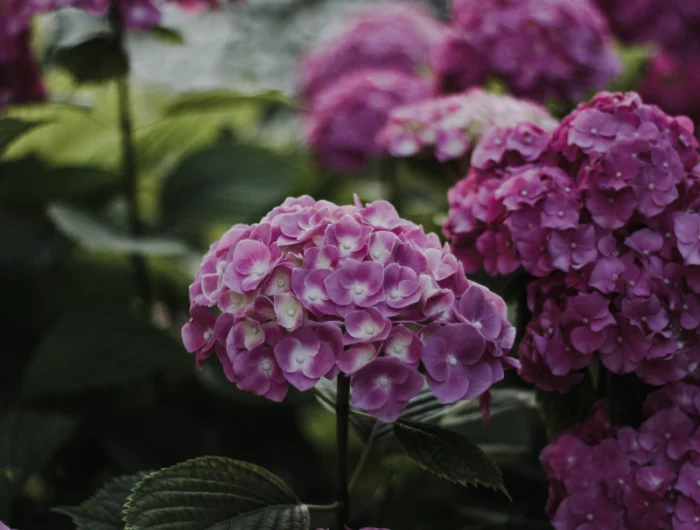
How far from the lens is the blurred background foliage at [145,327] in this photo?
3.80ft

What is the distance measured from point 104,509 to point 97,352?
50cm

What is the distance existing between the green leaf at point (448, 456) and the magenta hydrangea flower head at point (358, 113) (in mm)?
886

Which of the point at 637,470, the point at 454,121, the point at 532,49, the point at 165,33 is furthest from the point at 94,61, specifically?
the point at 637,470

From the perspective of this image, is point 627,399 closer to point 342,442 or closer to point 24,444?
point 342,442

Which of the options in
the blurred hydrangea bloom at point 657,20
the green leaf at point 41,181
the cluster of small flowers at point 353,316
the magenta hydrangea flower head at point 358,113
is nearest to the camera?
the cluster of small flowers at point 353,316

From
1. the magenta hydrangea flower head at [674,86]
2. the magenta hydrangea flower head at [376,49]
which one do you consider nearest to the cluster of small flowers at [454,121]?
the magenta hydrangea flower head at [674,86]

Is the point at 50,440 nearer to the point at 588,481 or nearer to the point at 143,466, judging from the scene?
the point at 143,466

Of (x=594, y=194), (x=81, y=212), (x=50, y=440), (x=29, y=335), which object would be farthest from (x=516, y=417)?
(x=29, y=335)

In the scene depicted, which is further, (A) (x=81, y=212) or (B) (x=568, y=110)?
(A) (x=81, y=212)

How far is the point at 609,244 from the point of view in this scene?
0.81 meters

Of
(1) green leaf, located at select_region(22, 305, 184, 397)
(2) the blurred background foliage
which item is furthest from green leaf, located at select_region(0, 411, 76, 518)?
(1) green leaf, located at select_region(22, 305, 184, 397)

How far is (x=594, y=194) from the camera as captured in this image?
820mm

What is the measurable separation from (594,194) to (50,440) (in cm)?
70

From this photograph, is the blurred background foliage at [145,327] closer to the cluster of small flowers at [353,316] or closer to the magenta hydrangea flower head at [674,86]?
the magenta hydrangea flower head at [674,86]
